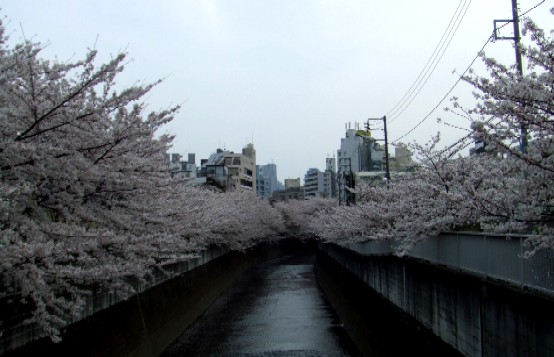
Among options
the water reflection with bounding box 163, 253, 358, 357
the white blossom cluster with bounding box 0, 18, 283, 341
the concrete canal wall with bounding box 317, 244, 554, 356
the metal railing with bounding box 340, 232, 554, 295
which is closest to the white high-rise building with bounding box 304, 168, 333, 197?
the water reflection with bounding box 163, 253, 358, 357

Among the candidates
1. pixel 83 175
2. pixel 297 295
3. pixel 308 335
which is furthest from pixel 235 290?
pixel 83 175

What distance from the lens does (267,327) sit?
24859 mm

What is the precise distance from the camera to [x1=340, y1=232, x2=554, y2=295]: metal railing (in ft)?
23.0

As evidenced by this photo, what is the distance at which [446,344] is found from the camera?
10.8 metres

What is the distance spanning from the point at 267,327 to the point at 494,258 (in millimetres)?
17796

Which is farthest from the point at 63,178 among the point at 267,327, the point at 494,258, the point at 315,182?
the point at 315,182

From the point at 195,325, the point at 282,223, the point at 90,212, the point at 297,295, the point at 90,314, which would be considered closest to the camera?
the point at 90,212

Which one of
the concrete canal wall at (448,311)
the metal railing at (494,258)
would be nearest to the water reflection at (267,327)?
the concrete canal wall at (448,311)

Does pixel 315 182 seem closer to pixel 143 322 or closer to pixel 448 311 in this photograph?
pixel 143 322

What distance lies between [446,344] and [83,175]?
315 inches

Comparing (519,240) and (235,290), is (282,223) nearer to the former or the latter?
(235,290)

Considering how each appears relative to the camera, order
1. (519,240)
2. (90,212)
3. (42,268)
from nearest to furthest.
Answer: (42,268)
(519,240)
(90,212)

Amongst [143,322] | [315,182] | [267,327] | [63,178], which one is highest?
[315,182]

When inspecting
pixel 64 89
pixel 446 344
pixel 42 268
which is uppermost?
pixel 64 89
